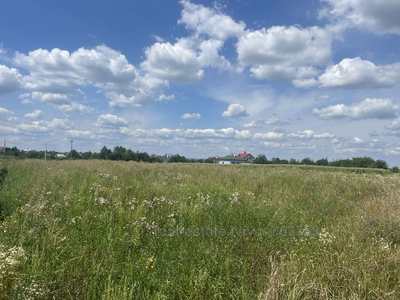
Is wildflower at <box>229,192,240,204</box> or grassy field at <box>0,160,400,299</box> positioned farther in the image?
wildflower at <box>229,192,240,204</box>

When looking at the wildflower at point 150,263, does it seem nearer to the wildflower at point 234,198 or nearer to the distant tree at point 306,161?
the wildflower at point 234,198

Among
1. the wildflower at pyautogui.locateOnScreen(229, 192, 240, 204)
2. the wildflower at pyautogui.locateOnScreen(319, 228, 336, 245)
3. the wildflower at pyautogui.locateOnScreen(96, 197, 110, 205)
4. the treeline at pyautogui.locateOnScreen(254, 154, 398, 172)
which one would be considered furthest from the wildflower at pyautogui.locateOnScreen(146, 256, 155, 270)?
the treeline at pyautogui.locateOnScreen(254, 154, 398, 172)

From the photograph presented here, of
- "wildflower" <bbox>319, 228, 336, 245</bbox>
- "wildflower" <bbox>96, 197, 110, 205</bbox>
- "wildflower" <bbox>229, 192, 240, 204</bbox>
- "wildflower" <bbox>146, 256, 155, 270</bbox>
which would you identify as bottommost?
"wildflower" <bbox>146, 256, 155, 270</bbox>

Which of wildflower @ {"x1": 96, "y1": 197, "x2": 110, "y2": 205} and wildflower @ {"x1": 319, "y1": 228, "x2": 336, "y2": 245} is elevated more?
wildflower @ {"x1": 96, "y1": 197, "x2": 110, "y2": 205}

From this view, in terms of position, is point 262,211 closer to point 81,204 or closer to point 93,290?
point 81,204

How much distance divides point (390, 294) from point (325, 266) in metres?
0.69

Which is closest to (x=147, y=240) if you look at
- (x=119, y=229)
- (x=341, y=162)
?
(x=119, y=229)

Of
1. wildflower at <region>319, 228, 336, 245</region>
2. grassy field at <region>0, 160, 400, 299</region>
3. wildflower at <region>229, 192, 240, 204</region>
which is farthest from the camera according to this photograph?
wildflower at <region>229, 192, 240, 204</region>

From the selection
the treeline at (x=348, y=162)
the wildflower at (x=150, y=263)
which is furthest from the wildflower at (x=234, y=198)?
the treeline at (x=348, y=162)

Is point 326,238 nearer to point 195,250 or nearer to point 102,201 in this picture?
point 195,250

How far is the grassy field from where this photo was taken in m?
3.77

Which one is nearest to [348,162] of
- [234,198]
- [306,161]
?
[306,161]

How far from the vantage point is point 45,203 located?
6895 mm

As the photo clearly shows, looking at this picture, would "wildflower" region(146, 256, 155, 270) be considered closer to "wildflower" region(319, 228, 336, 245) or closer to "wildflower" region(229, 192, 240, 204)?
"wildflower" region(319, 228, 336, 245)
